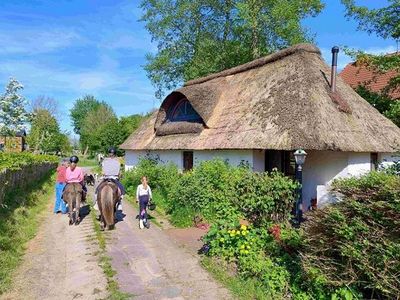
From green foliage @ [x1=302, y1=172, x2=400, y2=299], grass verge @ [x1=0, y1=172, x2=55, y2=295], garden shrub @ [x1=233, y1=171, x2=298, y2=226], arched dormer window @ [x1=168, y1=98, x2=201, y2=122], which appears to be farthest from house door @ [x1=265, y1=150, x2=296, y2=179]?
green foliage @ [x1=302, y1=172, x2=400, y2=299]

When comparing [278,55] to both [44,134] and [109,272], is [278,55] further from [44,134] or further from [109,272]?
[44,134]

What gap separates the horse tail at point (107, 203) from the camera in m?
9.89

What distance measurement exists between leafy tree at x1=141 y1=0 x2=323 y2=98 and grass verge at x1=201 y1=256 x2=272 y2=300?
66.5ft

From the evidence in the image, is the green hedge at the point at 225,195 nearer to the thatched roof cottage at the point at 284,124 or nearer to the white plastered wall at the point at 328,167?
the thatched roof cottage at the point at 284,124

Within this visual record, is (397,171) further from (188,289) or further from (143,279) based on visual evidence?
(143,279)

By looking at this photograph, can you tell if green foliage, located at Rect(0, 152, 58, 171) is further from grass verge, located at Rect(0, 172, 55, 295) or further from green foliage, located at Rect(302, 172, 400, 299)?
green foliage, located at Rect(302, 172, 400, 299)

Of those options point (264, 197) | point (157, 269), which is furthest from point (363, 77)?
point (157, 269)

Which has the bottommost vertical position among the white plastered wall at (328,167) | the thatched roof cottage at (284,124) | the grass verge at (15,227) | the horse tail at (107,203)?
the grass verge at (15,227)

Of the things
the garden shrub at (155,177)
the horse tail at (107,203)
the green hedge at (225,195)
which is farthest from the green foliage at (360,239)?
the garden shrub at (155,177)

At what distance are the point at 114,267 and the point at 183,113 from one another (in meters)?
12.3

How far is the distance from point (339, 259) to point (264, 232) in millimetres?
2295

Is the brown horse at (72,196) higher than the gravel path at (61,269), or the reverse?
the brown horse at (72,196)

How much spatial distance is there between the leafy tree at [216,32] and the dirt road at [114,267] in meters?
18.8

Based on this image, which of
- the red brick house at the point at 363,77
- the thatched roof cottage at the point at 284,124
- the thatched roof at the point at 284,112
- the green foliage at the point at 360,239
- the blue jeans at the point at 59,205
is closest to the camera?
the green foliage at the point at 360,239
